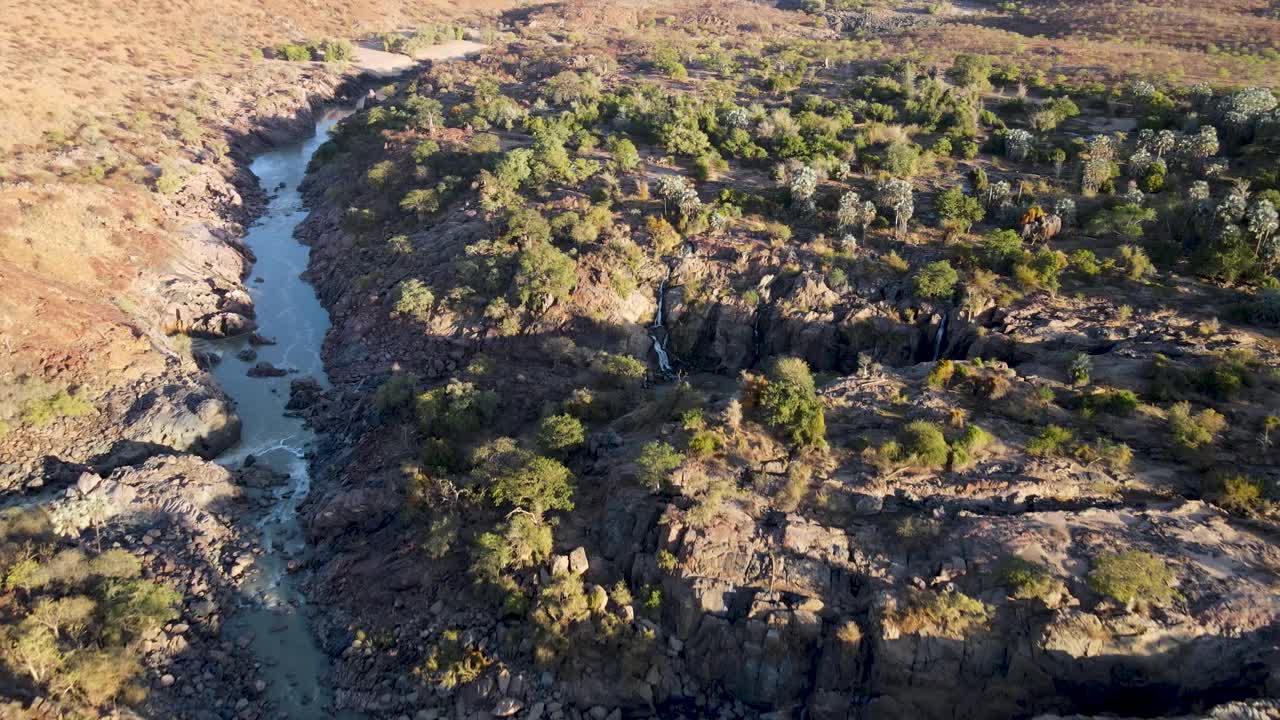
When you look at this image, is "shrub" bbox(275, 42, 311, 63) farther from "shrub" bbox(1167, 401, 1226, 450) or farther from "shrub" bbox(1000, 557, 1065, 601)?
"shrub" bbox(1000, 557, 1065, 601)

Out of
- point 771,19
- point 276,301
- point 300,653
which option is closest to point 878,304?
point 300,653

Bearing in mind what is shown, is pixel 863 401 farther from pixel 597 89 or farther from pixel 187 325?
pixel 597 89

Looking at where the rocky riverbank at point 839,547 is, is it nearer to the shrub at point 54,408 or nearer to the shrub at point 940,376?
the shrub at point 940,376

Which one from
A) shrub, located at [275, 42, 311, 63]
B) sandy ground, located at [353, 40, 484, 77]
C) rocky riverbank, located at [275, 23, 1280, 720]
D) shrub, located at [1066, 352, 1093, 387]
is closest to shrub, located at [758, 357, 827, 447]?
rocky riverbank, located at [275, 23, 1280, 720]

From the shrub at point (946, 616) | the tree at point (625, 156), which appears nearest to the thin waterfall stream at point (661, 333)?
the tree at point (625, 156)

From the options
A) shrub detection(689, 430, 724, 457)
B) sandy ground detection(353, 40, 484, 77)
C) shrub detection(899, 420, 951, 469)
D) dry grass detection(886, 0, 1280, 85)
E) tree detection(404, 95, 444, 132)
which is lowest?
shrub detection(689, 430, 724, 457)

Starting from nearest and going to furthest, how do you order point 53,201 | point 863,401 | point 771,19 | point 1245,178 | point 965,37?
point 863,401
point 1245,178
point 53,201
point 965,37
point 771,19
